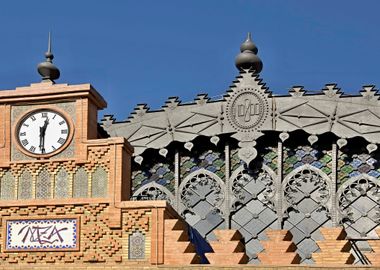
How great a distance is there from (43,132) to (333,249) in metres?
7.31

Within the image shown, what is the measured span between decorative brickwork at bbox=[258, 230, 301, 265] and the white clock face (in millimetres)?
5405

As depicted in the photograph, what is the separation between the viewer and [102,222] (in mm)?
24047

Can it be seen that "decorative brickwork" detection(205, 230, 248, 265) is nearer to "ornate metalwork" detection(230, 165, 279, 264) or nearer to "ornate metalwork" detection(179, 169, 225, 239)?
"ornate metalwork" detection(230, 165, 279, 264)

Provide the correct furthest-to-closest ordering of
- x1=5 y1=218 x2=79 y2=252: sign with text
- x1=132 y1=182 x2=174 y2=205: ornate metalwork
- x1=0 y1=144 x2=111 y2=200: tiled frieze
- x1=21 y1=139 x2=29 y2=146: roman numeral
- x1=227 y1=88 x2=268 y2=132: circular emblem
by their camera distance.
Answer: x1=132 y1=182 x2=174 y2=205: ornate metalwork → x1=227 y1=88 x2=268 y2=132: circular emblem → x1=21 y1=139 x2=29 y2=146: roman numeral → x1=0 y1=144 x2=111 y2=200: tiled frieze → x1=5 y1=218 x2=79 y2=252: sign with text

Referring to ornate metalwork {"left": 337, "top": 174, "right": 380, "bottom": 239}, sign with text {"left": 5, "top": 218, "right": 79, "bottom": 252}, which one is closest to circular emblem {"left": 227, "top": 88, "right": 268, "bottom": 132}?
ornate metalwork {"left": 337, "top": 174, "right": 380, "bottom": 239}

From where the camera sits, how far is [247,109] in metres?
38.8

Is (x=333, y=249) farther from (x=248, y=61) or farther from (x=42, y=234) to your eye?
(x=248, y=61)

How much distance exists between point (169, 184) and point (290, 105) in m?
5.43

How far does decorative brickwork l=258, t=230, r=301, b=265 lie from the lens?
22.9m

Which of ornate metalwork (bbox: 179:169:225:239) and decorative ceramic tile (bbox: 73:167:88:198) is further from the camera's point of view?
ornate metalwork (bbox: 179:169:225:239)

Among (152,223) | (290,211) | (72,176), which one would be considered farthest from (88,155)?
(290,211)

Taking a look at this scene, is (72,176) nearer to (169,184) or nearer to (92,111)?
(92,111)

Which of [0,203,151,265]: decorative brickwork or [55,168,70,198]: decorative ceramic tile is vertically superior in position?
[55,168,70,198]: decorative ceramic tile

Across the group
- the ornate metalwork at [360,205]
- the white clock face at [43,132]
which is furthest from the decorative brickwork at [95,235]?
the ornate metalwork at [360,205]
